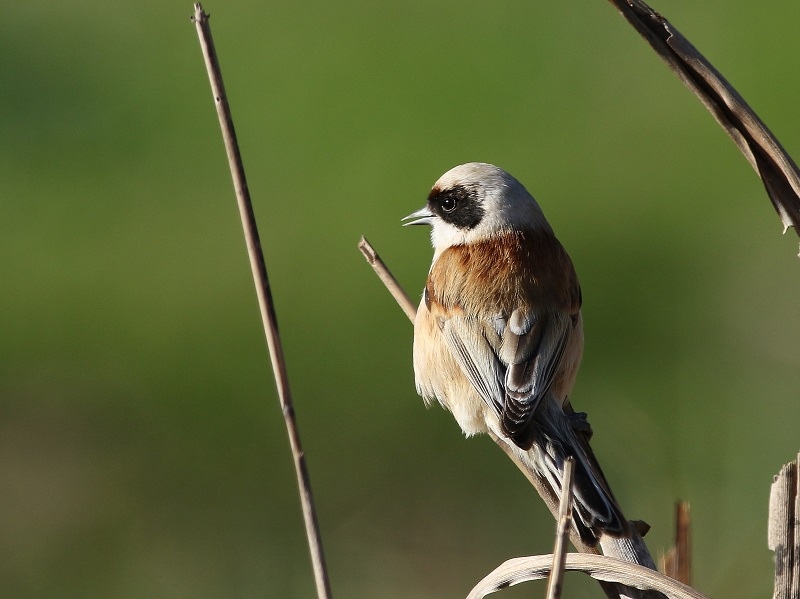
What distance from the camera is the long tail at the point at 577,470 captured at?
6.35 ft

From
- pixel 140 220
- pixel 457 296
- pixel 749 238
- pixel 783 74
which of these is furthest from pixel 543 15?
pixel 457 296

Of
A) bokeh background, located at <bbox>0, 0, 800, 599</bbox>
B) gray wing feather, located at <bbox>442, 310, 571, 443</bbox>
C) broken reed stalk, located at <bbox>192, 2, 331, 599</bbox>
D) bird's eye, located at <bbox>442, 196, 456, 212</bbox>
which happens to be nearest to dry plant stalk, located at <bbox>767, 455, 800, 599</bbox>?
broken reed stalk, located at <bbox>192, 2, 331, 599</bbox>

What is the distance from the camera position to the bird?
2580mm

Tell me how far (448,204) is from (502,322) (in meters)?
0.50

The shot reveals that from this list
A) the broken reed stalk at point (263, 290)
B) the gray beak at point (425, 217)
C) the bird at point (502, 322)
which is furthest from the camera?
the gray beak at point (425, 217)

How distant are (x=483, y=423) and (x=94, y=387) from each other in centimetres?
372

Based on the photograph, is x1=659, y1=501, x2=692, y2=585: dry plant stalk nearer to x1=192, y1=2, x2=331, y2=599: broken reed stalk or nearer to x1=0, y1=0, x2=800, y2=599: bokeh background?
x1=192, y1=2, x2=331, y2=599: broken reed stalk

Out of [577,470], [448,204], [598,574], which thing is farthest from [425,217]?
[598,574]

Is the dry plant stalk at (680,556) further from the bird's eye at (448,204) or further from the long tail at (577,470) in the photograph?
the bird's eye at (448,204)

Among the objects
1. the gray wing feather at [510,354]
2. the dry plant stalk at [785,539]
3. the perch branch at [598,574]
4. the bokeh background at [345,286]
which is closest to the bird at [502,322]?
the gray wing feather at [510,354]

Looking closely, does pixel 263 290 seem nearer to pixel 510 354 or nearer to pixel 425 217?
pixel 510 354

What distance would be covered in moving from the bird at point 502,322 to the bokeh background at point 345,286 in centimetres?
85

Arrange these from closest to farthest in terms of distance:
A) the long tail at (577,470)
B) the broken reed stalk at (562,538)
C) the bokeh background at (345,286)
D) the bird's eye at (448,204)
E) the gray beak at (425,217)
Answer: the broken reed stalk at (562,538)
the long tail at (577,470)
the bird's eye at (448,204)
the gray beak at (425,217)
the bokeh background at (345,286)

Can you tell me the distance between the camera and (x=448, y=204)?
3178 mm
